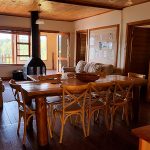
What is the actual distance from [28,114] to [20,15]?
5505 millimetres

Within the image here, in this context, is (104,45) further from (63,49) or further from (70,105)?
(70,105)

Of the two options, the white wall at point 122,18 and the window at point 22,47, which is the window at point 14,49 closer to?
the window at point 22,47

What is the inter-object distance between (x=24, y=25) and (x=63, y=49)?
6.46 feet

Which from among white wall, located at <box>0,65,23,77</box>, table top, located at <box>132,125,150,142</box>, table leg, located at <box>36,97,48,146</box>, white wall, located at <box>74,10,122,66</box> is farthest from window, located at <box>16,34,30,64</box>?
table top, located at <box>132,125,150,142</box>

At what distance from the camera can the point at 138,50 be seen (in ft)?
18.3

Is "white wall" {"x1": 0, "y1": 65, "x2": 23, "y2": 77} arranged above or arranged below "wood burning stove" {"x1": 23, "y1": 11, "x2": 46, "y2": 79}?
below

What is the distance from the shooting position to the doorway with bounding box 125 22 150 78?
5.46m

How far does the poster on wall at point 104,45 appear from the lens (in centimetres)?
600

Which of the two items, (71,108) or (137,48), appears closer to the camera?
(71,108)

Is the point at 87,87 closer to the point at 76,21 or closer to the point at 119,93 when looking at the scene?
the point at 119,93

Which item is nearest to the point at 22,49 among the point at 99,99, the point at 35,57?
the point at 35,57

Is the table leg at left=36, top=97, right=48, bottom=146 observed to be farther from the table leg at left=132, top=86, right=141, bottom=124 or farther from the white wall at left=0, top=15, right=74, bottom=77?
the white wall at left=0, top=15, right=74, bottom=77

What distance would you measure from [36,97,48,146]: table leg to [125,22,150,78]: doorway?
3.53 metres

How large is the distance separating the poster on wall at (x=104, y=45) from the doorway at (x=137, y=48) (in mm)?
521
